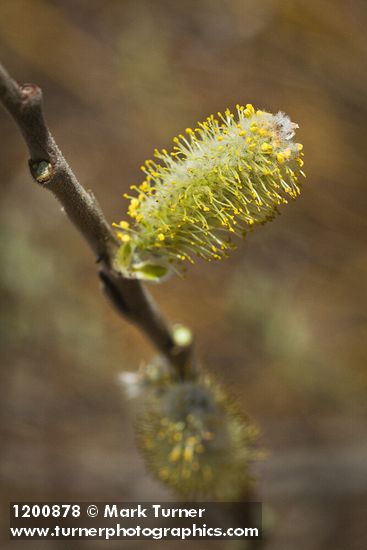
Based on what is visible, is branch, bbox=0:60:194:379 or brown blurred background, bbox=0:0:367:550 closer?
branch, bbox=0:60:194:379

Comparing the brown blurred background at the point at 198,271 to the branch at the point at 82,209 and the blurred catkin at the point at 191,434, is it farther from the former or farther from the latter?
the branch at the point at 82,209

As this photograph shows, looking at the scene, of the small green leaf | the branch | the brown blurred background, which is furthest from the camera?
the brown blurred background

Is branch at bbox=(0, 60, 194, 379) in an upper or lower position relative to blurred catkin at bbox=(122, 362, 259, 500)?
upper

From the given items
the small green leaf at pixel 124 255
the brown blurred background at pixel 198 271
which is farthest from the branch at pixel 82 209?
the brown blurred background at pixel 198 271

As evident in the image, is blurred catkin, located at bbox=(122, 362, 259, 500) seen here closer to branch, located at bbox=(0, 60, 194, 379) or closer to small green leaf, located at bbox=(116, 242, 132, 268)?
branch, located at bbox=(0, 60, 194, 379)

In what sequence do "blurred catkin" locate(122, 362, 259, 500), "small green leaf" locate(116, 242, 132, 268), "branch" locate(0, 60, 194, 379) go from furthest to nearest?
"blurred catkin" locate(122, 362, 259, 500), "small green leaf" locate(116, 242, 132, 268), "branch" locate(0, 60, 194, 379)

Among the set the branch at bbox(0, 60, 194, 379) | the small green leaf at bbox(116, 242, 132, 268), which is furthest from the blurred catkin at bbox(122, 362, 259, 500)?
the small green leaf at bbox(116, 242, 132, 268)

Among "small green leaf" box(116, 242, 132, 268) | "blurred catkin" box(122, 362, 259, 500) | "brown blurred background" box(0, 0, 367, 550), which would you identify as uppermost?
"brown blurred background" box(0, 0, 367, 550)
